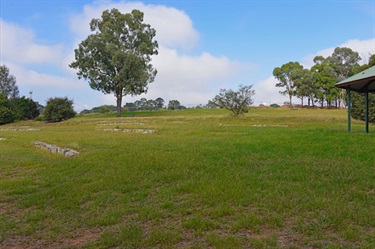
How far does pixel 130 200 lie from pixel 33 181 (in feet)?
8.56

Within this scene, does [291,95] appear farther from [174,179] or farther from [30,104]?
[174,179]

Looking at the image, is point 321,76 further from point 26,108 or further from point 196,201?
point 196,201

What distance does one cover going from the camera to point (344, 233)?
3.06 meters

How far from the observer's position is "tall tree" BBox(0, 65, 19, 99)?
2018 inches

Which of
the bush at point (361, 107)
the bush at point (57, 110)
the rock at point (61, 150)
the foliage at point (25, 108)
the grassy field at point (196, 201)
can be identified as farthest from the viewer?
the foliage at point (25, 108)

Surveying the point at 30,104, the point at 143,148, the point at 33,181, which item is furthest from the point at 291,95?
the point at 33,181

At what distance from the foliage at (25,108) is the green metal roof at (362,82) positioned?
132ft

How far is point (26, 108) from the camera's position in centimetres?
4172

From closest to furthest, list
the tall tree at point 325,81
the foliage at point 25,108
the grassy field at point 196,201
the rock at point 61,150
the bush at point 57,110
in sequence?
1. the grassy field at point 196,201
2. the rock at point 61,150
3. the bush at point 57,110
4. the foliage at point 25,108
5. the tall tree at point 325,81

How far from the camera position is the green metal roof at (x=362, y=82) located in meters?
9.69

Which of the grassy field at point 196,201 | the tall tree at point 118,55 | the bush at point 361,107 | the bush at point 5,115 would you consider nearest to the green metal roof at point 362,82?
the grassy field at point 196,201

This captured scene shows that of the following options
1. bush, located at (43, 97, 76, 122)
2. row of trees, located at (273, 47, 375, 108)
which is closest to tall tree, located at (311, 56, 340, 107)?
row of trees, located at (273, 47, 375, 108)

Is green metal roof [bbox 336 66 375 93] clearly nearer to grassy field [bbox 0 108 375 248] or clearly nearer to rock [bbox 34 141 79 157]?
grassy field [bbox 0 108 375 248]

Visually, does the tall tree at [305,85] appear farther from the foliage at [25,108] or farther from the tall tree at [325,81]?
the foliage at [25,108]
